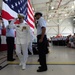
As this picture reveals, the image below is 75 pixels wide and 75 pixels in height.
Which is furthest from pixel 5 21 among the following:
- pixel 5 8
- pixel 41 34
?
pixel 41 34

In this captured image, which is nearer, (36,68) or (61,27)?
(36,68)

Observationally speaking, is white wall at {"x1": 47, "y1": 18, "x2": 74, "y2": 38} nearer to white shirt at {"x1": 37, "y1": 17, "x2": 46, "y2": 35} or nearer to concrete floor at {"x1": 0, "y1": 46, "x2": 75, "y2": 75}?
concrete floor at {"x1": 0, "y1": 46, "x2": 75, "y2": 75}

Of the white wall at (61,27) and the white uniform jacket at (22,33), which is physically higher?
the white wall at (61,27)

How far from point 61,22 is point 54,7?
11782mm

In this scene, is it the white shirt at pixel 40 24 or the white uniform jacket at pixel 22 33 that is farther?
the white uniform jacket at pixel 22 33

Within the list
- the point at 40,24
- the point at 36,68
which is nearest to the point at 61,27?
the point at 36,68

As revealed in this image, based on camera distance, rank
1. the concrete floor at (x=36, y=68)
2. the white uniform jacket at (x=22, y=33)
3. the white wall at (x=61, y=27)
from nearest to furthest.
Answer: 1. the concrete floor at (x=36, y=68)
2. the white uniform jacket at (x=22, y=33)
3. the white wall at (x=61, y=27)

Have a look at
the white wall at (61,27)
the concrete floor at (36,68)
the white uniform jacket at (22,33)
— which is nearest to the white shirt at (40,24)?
the white uniform jacket at (22,33)

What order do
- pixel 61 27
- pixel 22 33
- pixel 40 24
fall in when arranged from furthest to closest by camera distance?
pixel 61 27, pixel 22 33, pixel 40 24

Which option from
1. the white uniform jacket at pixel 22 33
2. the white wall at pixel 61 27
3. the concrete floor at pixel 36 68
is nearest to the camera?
the concrete floor at pixel 36 68

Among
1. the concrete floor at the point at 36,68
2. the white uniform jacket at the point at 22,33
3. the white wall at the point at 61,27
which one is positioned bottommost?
the concrete floor at the point at 36,68

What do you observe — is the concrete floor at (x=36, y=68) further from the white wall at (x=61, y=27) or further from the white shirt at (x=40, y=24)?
the white wall at (x=61, y=27)

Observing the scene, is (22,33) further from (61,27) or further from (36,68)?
(61,27)

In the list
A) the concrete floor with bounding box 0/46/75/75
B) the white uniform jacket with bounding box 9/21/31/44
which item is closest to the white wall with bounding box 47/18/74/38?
the concrete floor with bounding box 0/46/75/75
